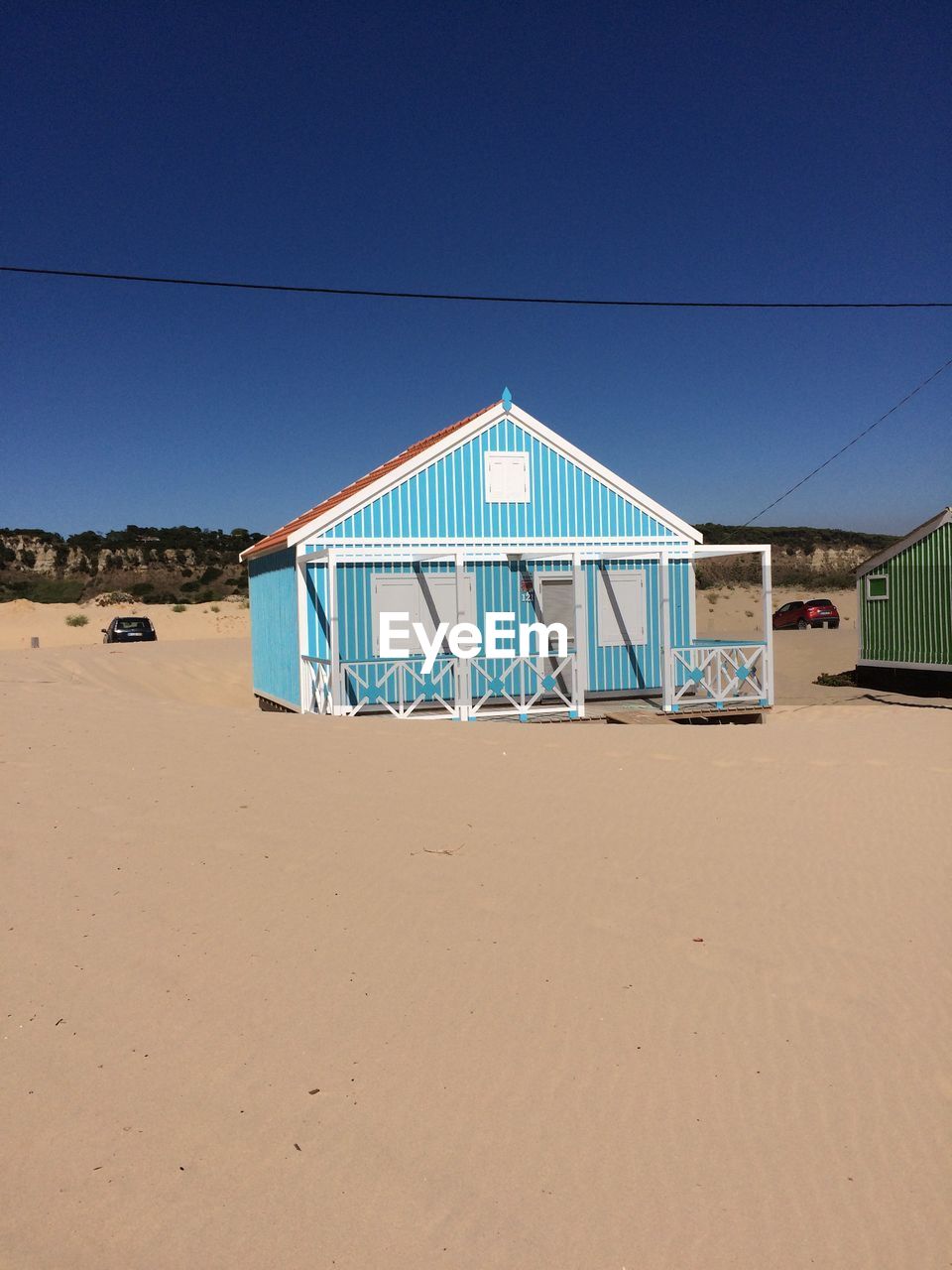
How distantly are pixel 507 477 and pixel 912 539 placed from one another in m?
11.0

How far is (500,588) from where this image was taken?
16672 mm

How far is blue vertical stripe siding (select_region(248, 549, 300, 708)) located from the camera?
651 inches

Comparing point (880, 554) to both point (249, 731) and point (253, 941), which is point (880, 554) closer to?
point (249, 731)

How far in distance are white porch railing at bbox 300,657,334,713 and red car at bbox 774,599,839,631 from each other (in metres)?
33.7

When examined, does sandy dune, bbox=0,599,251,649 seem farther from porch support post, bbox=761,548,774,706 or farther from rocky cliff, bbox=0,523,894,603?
porch support post, bbox=761,548,774,706

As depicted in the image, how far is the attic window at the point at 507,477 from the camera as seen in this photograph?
653 inches

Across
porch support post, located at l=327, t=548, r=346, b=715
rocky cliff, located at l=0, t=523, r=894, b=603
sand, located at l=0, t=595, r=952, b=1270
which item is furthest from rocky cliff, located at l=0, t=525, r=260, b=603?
sand, located at l=0, t=595, r=952, b=1270

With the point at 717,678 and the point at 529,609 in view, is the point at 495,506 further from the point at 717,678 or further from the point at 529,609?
the point at 717,678

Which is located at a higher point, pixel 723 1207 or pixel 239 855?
pixel 239 855

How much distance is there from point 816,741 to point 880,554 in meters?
13.0

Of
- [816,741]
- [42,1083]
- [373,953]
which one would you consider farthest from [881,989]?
[816,741]

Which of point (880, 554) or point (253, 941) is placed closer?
point (253, 941)

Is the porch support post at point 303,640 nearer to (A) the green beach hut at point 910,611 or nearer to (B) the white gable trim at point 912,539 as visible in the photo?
(B) the white gable trim at point 912,539

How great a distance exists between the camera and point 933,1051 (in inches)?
177
